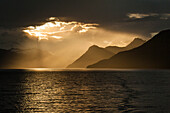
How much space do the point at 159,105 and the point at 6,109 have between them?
26.5m

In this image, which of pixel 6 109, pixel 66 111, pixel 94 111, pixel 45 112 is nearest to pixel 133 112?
pixel 94 111

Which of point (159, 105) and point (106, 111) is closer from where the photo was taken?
point (106, 111)

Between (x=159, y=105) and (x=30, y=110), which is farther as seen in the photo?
(x=159, y=105)

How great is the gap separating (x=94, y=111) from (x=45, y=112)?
7.60 m

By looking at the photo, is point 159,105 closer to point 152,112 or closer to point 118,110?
point 152,112

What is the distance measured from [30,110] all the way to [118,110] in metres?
14.2

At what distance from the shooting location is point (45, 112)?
3312cm

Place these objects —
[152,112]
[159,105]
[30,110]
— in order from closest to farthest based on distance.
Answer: [152,112] < [30,110] < [159,105]

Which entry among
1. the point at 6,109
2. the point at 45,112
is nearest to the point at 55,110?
the point at 45,112

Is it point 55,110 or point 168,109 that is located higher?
point 55,110

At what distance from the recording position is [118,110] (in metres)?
34.2

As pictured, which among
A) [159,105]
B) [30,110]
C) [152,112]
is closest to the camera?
[152,112]

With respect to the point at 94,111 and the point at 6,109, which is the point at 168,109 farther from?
the point at 6,109

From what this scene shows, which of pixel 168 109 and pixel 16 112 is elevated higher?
pixel 16 112
